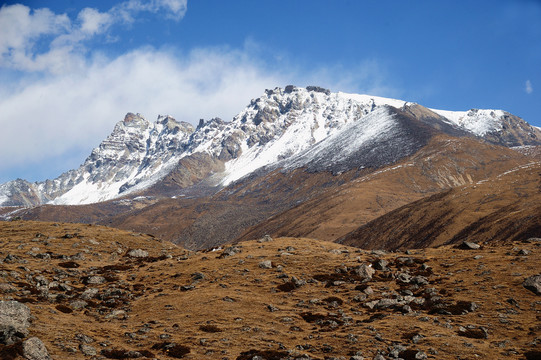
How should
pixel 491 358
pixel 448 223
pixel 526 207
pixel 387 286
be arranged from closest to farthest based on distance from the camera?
pixel 491 358
pixel 387 286
pixel 526 207
pixel 448 223

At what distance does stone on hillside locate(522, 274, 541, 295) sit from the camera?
108ft

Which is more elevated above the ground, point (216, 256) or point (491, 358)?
point (216, 256)

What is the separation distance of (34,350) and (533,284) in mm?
34455

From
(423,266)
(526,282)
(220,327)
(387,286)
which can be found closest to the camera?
(220,327)

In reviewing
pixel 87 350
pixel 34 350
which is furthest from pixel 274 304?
pixel 34 350

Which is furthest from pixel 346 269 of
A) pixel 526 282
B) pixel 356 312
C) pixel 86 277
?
pixel 86 277

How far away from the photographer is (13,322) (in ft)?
80.3

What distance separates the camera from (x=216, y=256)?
51.6 metres

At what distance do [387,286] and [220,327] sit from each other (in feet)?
53.7

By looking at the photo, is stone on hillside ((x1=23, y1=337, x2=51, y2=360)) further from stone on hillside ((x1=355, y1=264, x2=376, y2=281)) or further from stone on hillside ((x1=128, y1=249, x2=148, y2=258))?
stone on hillside ((x1=128, y1=249, x2=148, y2=258))

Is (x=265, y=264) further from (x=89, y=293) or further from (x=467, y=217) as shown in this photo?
(x=467, y=217)

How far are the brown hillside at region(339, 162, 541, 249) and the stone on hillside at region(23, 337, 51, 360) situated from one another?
114 meters

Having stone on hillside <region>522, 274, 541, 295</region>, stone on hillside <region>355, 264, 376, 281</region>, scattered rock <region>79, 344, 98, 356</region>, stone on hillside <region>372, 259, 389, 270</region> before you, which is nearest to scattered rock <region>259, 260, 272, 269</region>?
stone on hillside <region>355, 264, 376, 281</region>

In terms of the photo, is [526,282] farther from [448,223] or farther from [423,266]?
[448,223]
